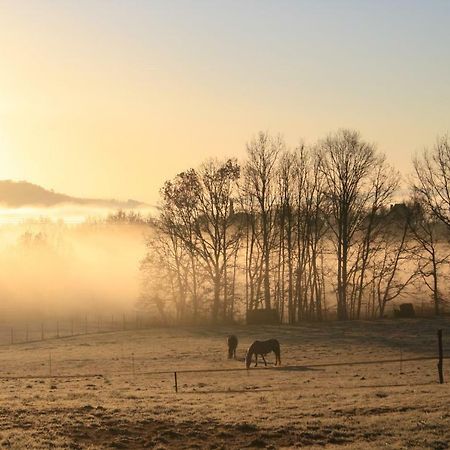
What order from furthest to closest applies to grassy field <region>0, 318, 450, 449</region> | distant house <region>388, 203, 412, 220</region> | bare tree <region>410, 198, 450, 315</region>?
1. distant house <region>388, 203, 412, 220</region>
2. bare tree <region>410, 198, 450, 315</region>
3. grassy field <region>0, 318, 450, 449</region>

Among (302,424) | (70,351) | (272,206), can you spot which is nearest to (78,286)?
(272,206)

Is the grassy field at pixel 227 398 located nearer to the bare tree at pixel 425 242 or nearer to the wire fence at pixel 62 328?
the bare tree at pixel 425 242

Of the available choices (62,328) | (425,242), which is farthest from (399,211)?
(62,328)

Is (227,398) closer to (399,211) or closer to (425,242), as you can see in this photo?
(425,242)

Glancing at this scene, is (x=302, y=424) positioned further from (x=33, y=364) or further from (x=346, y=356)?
(x=33, y=364)

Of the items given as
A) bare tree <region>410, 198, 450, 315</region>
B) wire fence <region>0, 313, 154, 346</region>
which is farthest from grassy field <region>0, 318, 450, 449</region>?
wire fence <region>0, 313, 154, 346</region>

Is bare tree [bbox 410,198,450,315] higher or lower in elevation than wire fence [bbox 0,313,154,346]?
higher

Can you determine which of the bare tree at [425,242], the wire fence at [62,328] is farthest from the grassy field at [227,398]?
the wire fence at [62,328]

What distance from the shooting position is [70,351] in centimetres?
5078

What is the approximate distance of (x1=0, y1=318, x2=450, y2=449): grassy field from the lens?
62.0 ft

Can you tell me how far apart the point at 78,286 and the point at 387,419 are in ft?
396

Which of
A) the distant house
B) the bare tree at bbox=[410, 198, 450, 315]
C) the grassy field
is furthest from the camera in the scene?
the distant house

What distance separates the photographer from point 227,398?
1010 inches

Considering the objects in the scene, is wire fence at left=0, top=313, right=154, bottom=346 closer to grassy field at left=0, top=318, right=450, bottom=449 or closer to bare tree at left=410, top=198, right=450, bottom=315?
grassy field at left=0, top=318, right=450, bottom=449
